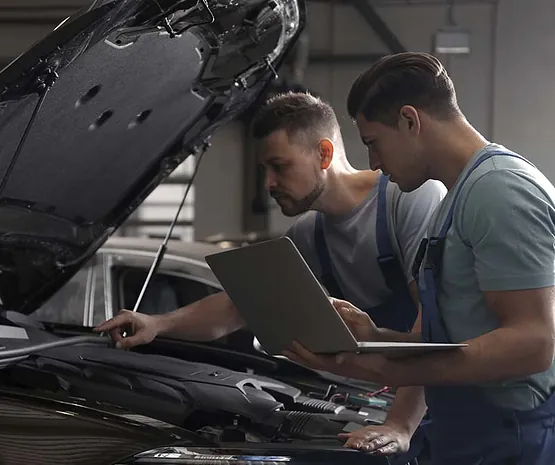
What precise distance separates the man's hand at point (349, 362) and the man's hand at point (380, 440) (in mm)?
198

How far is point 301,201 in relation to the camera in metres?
2.21

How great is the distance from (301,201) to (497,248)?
88cm

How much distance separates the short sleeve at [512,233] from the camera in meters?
1.36

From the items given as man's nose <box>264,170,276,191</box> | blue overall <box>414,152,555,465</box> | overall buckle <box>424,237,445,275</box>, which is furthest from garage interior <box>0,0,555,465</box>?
overall buckle <box>424,237,445,275</box>

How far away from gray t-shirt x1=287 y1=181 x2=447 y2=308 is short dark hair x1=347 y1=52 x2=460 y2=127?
56cm

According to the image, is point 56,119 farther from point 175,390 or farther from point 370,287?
point 370,287

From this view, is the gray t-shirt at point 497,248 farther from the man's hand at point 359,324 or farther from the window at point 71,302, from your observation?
the window at point 71,302

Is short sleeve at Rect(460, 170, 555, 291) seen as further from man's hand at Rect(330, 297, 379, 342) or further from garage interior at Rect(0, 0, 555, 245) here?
garage interior at Rect(0, 0, 555, 245)

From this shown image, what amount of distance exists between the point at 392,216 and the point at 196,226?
6094mm

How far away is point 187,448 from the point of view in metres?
1.52

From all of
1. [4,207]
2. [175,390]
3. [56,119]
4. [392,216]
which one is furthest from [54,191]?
[392,216]

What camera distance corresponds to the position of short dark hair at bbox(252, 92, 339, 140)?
7.25 feet

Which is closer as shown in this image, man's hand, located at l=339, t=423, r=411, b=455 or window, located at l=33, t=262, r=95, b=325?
man's hand, located at l=339, t=423, r=411, b=455

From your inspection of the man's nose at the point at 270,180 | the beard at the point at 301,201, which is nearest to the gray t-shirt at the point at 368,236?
the beard at the point at 301,201
